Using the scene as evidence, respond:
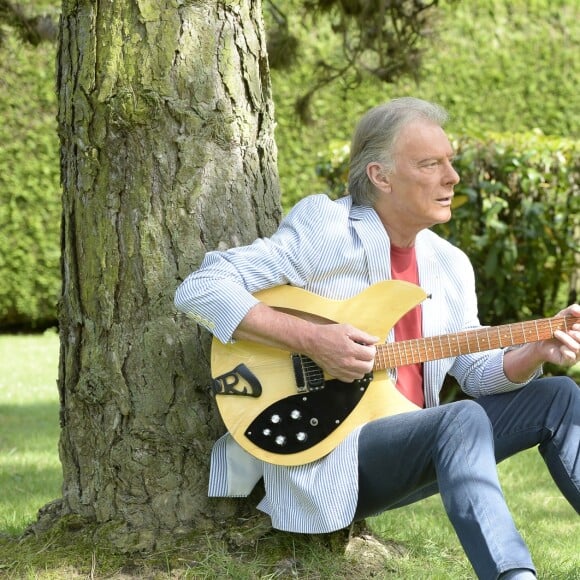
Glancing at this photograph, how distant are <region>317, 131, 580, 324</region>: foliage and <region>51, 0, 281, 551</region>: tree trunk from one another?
11.1 ft

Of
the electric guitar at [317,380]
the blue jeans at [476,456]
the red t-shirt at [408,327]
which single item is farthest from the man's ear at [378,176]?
the blue jeans at [476,456]

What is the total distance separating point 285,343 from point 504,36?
7869 millimetres

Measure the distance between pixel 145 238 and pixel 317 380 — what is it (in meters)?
0.65

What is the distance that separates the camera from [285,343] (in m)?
2.62

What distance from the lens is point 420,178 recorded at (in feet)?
9.31

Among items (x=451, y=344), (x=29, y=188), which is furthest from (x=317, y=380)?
(x=29, y=188)

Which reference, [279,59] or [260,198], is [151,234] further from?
[279,59]

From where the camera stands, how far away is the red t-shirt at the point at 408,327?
2.82 meters

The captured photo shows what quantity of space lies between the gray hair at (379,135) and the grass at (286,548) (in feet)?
3.38

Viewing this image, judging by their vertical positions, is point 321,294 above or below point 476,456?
above

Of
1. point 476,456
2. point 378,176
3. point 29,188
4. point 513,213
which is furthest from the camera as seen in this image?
point 29,188

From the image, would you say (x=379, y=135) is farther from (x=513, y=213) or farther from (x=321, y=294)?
(x=513, y=213)

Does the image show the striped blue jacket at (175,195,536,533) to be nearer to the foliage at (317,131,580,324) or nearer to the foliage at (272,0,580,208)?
the foliage at (317,131,580,324)

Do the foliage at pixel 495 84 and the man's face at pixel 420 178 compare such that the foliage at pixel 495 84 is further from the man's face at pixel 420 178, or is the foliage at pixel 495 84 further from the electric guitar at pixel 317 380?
the electric guitar at pixel 317 380
